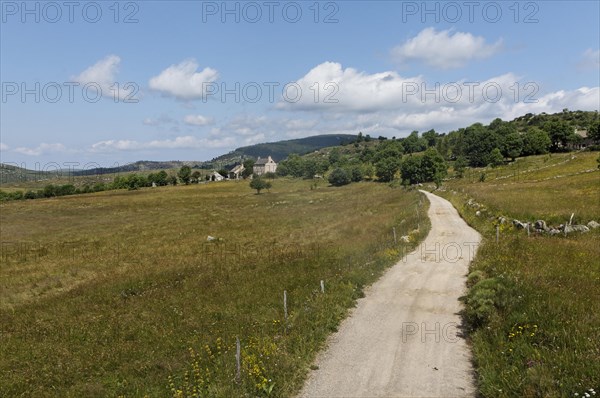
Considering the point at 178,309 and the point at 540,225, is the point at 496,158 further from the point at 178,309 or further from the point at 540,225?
the point at 178,309

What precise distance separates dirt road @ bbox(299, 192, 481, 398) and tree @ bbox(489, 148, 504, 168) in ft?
375

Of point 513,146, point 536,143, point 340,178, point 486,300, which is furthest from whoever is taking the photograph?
point 340,178

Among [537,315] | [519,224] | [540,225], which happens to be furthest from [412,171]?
[537,315]

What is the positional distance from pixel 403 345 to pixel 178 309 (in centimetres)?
1147

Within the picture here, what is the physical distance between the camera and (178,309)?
61.1ft

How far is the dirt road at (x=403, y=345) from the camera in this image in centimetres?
998

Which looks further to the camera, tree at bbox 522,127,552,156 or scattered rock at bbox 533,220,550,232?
tree at bbox 522,127,552,156

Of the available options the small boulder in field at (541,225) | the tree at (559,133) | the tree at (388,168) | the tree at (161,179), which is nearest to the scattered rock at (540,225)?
the small boulder in field at (541,225)

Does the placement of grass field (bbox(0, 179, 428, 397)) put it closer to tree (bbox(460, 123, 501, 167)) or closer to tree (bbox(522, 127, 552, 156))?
tree (bbox(460, 123, 501, 167))

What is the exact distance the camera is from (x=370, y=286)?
18.8 m

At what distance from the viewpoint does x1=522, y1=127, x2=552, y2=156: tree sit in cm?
12469

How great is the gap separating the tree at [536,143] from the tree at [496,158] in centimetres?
1240

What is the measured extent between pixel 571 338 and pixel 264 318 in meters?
10.8

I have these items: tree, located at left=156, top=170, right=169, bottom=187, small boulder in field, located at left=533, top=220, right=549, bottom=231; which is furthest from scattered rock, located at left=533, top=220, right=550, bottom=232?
tree, located at left=156, top=170, right=169, bottom=187
